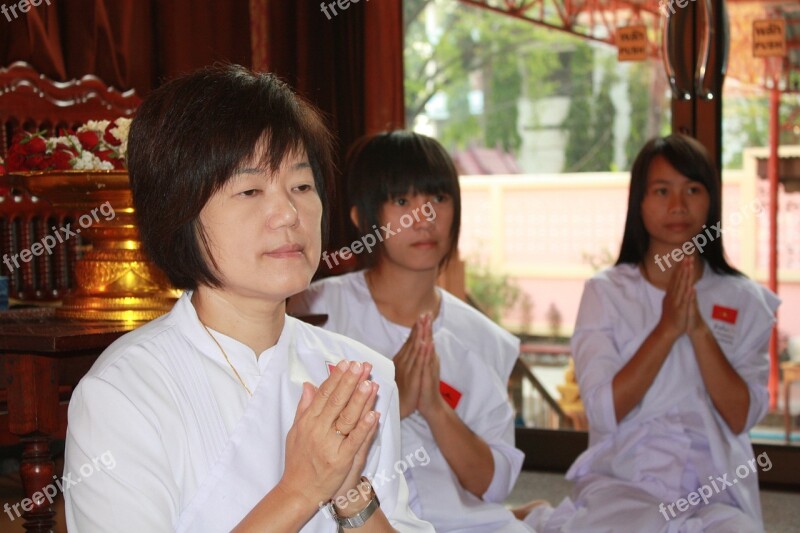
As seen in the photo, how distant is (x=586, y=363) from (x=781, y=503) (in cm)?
119

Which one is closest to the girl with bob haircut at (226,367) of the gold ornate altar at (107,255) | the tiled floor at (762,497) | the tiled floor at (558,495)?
the gold ornate altar at (107,255)

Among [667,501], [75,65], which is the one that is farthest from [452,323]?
[75,65]

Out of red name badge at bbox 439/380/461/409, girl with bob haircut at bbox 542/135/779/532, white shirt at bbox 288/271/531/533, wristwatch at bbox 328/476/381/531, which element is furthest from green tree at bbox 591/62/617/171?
wristwatch at bbox 328/476/381/531

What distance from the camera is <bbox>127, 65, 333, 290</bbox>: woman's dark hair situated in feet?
4.10

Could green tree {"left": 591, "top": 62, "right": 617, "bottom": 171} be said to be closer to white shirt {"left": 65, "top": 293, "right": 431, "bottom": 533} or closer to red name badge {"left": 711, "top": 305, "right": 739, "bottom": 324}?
red name badge {"left": 711, "top": 305, "right": 739, "bottom": 324}

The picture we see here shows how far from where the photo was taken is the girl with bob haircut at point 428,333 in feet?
6.49

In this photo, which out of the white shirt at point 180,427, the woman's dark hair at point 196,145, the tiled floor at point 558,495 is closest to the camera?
the white shirt at point 180,427

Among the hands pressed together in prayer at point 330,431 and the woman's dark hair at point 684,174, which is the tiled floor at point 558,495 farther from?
the hands pressed together in prayer at point 330,431

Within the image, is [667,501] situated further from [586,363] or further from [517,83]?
[517,83]

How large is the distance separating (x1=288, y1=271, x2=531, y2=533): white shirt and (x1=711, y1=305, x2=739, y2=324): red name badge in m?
0.60

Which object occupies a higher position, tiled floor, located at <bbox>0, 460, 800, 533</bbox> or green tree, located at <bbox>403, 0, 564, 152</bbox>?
green tree, located at <bbox>403, 0, 564, 152</bbox>

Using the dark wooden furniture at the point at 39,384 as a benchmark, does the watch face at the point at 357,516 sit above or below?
below

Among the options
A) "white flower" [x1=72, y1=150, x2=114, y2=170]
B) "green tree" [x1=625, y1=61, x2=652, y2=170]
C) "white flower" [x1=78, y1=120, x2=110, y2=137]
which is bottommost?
"white flower" [x1=72, y1=150, x2=114, y2=170]

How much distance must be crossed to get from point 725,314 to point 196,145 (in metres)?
1.66
